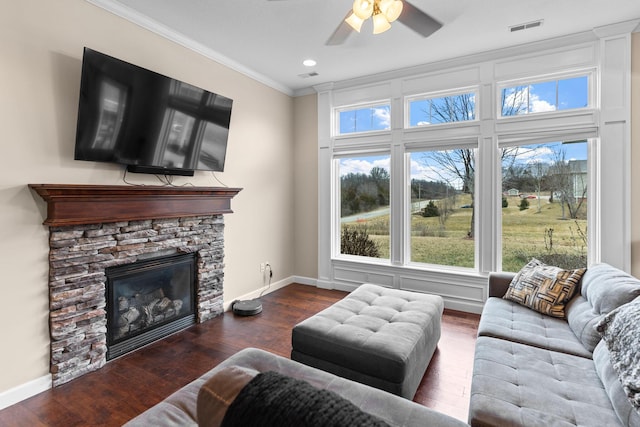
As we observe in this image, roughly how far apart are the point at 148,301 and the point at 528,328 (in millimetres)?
3184

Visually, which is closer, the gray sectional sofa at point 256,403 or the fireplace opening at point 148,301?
the gray sectional sofa at point 256,403

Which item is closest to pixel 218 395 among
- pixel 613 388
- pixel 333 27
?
pixel 613 388

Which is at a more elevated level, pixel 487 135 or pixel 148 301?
pixel 487 135

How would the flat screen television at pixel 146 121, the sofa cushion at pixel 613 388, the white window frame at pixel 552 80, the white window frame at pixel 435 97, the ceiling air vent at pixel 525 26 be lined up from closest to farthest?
the sofa cushion at pixel 613 388, the flat screen television at pixel 146 121, the ceiling air vent at pixel 525 26, the white window frame at pixel 552 80, the white window frame at pixel 435 97

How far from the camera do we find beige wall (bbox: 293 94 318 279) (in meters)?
4.92

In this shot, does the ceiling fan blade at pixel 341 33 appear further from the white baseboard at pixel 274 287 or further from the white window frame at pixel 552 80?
the white baseboard at pixel 274 287

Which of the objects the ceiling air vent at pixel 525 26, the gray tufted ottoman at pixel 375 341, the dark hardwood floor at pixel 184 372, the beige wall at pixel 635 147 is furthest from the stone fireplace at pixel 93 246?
the beige wall at pixel 635 147

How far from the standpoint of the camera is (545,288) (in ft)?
8.43

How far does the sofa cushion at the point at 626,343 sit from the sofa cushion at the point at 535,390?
0.56ft

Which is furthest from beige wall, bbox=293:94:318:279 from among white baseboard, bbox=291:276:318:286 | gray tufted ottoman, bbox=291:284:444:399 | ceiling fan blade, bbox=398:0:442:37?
ceiling fan blade, bbox=398:0:442:37

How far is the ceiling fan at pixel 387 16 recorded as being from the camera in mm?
1944

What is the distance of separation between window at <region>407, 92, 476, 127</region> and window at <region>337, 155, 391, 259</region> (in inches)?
25.3

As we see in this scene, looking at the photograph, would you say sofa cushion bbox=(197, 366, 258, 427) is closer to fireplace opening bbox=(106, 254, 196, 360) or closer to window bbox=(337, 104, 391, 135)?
fireplace opening bbox=(106, 254, 196, 360)

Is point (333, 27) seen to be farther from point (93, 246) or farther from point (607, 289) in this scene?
point (607, 289)
